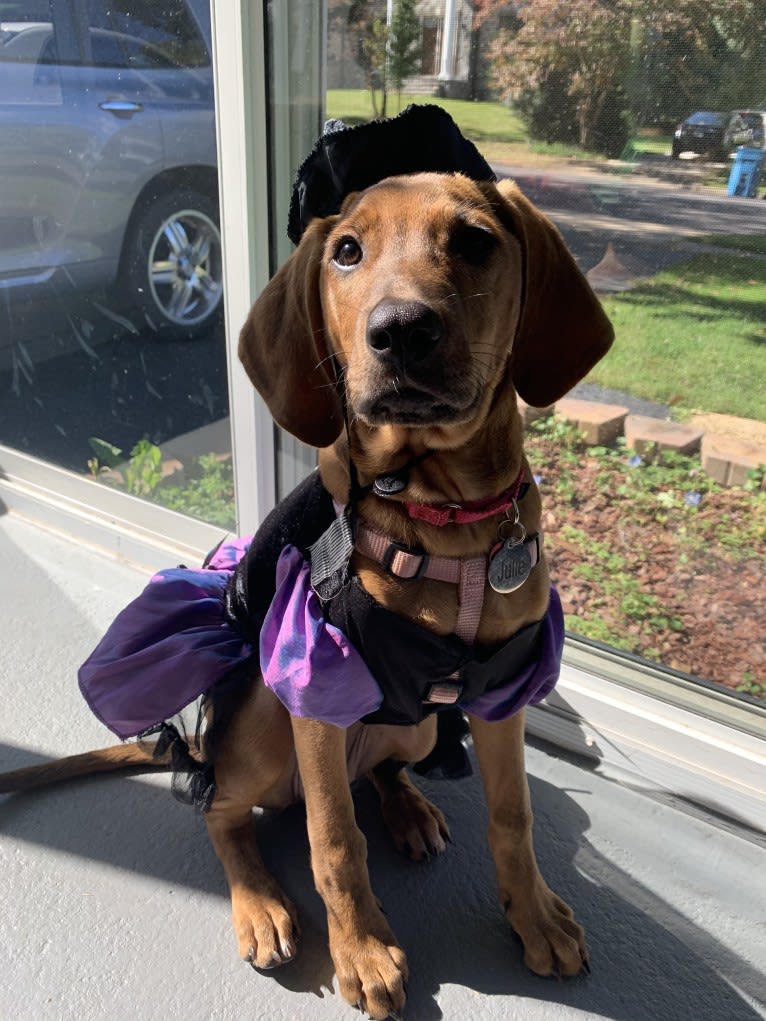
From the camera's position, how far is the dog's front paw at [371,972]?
5.92 ft

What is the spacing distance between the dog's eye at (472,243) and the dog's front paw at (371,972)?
1493mm

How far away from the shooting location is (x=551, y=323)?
5.57ft

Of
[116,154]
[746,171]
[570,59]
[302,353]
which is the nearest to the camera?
[302,353]

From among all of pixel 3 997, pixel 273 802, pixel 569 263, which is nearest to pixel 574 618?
pixel 273 802

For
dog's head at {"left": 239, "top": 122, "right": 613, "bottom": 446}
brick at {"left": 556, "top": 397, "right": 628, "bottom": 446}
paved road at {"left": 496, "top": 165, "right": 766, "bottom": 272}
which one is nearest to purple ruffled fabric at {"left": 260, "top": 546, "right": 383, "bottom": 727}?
dog's head at {"left": 239, "top": 122, "right": 613, "bottom": 446}

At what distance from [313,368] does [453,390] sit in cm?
39

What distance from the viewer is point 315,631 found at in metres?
1.70

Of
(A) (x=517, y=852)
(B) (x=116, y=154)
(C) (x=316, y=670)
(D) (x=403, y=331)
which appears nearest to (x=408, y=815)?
(A) (x=517, y=852)

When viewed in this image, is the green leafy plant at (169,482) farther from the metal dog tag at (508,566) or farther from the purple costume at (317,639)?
the metal dog tag at (508,566)

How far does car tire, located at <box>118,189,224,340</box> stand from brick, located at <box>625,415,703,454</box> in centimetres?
151

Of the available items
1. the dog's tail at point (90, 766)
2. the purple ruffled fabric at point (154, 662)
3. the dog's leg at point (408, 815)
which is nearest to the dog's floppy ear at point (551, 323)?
the purple ruffled fabric at point (154, 662)

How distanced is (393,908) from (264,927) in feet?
1.11

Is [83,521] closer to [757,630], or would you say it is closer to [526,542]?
[526,542]

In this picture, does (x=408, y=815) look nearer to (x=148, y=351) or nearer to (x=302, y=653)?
(x=302, y=653)
